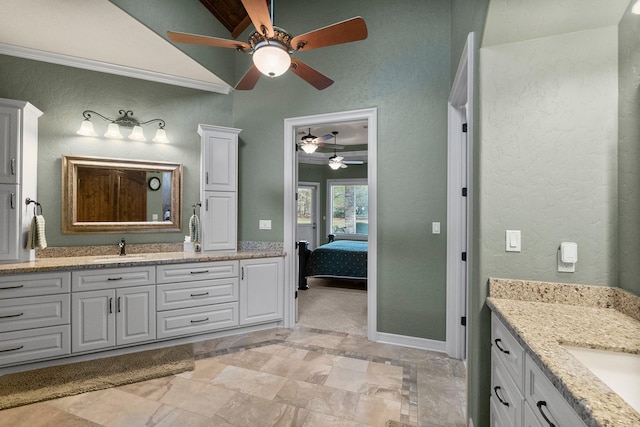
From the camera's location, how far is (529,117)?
1521 mm

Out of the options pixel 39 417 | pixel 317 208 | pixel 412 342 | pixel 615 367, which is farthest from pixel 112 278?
pixel 317 208

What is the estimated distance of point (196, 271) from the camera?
298 cm

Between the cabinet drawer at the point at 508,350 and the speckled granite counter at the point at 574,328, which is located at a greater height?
the speckled granite counter at the point at 574,328

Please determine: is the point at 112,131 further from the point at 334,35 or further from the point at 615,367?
the point at 615,367

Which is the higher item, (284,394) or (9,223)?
(9,223)

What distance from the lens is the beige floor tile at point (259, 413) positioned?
6.14 feet

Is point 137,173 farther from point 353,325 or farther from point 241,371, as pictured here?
point 353,325

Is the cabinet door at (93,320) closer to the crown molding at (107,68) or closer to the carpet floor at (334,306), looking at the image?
the carpet floor at (334,306)

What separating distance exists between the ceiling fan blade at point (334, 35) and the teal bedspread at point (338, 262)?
12.2 feet

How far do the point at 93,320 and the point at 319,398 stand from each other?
2058mm

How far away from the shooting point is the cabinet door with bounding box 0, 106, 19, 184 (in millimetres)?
2527

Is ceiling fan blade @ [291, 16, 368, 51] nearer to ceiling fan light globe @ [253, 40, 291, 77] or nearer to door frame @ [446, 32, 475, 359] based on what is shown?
ceiling fan light globe @ [253, 40, 291, 77]

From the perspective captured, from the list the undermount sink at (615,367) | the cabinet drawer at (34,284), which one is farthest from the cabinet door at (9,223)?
the undermount sink at (615,367)

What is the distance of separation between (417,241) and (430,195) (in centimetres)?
47
